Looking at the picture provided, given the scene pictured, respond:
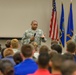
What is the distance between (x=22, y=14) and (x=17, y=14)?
19cm

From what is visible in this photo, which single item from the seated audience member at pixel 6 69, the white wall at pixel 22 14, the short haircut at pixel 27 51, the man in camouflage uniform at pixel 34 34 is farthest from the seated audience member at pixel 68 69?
the white wall at pixel 22 14

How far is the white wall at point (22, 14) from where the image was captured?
10297 mm

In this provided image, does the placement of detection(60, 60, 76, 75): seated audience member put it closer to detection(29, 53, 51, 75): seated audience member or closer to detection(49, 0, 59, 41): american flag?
detection(29, 53, 51, 75): seated audience member

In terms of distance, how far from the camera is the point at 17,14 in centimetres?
1033

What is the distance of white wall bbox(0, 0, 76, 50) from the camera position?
33.8ft

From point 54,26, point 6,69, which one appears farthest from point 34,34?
point 6,69

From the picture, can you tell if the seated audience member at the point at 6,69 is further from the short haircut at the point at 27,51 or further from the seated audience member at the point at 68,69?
the seated audience member at the point at 68,69

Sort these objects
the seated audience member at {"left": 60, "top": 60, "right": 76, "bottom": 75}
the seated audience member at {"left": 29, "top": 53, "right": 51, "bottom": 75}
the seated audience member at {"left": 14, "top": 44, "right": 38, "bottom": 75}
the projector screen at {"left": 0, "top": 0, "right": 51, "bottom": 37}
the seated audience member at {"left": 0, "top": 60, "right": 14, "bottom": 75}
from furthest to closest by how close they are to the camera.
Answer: the projector screen at {"left": 0, "top": 0, "right": 51, "bottom": 37} < the seated audience member at {"left": 14, "top": 44, "right": 38, "bottom": 75} < the seated audience member at {"left": 0, "top": 60, "right": 14, "bottom": 75} < the seated audience member at {"left": 29, "top": 53, "right": 51, "bottom": 75} < the seated audience member at {"left": 60, "top": 60, "right": 76, "bottom": 75}

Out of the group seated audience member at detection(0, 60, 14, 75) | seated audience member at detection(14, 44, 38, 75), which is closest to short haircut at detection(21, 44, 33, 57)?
seated audience member at detection(14, 44, 38, 75)

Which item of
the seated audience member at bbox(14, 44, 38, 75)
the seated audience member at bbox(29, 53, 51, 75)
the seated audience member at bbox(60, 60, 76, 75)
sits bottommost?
the seated audience member at bbox(14, 44, 38, 75)

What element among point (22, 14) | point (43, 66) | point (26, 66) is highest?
point (22, 14)

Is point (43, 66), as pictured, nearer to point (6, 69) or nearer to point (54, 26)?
point (6, 69)

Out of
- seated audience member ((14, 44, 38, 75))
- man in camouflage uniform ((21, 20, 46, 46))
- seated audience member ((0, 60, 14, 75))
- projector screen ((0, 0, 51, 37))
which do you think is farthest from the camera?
projector screen ((0, 0, 51, 37))

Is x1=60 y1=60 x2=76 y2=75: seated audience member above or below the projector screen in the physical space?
below
